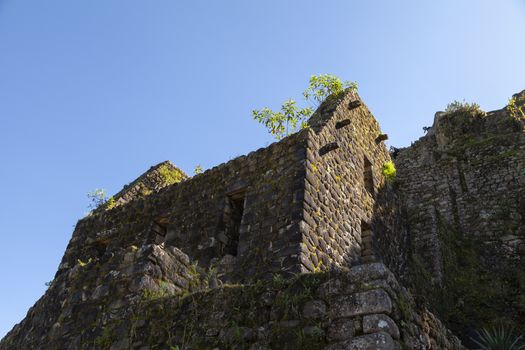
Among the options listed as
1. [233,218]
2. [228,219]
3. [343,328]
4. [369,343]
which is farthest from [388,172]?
[369,343]

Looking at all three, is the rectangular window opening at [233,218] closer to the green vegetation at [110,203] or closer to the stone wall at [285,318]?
the stone wall at [285,318]

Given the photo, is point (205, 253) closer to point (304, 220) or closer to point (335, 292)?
point (304, 220)

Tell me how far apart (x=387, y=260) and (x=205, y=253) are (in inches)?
151

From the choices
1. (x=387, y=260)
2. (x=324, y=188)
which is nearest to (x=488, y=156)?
(x=387, y=260)

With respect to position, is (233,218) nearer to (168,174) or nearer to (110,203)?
(110,203)

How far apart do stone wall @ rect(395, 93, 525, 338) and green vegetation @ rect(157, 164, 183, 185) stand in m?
7.21

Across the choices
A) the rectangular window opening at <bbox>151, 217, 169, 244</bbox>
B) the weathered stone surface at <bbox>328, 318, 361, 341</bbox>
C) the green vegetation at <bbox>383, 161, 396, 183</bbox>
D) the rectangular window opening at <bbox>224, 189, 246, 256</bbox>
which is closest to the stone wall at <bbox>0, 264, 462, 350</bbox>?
the weathered stone surface at <bbox>328, 318, 361, 341</bbox>

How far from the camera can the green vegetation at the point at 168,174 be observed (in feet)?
49.5

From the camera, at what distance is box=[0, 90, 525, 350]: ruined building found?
408 cm

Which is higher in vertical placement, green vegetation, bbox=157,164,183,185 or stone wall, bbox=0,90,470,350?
green vegetation, bbox=157,164,183,185

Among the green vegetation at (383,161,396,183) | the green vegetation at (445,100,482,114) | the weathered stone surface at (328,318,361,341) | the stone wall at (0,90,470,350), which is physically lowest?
the weathered stone surface at (328,318,361,341)

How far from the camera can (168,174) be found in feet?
50.4

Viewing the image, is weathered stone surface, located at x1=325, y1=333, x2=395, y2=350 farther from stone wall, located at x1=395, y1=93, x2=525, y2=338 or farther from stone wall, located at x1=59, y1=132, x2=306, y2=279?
stone wall, located at x1=395, y1=93, x2=525, y2=338

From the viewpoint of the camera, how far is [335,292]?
399cm
